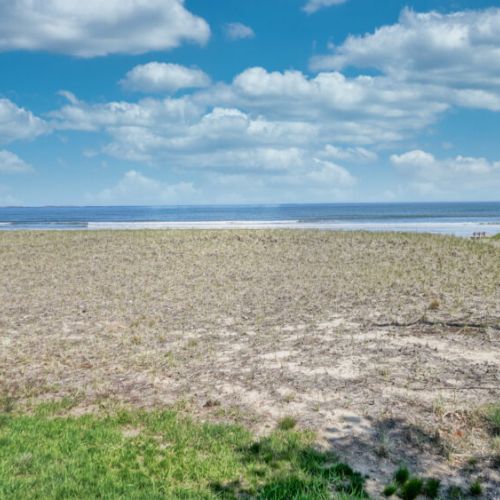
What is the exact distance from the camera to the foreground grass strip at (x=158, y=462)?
18.6 ft

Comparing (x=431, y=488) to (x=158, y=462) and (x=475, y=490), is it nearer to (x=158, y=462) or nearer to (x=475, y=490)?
(x=475, y=490)

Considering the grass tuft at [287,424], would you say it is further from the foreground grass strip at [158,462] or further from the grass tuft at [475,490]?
the grass tuft at [475,490]

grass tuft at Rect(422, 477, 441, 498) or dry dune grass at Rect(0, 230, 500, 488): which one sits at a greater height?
dry dune grass at Rect(0, 230, 500, 488)

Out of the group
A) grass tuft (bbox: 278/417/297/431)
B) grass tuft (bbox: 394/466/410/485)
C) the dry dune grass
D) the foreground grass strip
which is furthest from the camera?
the dry dune grass

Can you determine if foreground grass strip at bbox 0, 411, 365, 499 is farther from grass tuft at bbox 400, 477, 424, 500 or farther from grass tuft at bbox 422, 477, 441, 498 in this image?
grass tuft at bbox 422, 477, 441, 498

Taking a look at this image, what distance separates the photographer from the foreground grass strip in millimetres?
5654

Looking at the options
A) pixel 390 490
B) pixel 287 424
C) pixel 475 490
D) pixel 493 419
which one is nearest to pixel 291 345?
pixel 287 424

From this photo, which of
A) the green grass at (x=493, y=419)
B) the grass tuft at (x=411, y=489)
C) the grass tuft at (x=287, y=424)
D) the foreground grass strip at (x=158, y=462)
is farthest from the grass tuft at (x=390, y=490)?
the green grass at (x=493, y=419)

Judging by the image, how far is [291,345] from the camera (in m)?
11.1

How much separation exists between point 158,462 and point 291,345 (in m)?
5.21

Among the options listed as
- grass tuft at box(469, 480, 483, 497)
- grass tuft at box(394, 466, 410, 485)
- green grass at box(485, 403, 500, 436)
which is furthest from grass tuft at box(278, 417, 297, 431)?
green grass at box(485, 403, 500, 436)

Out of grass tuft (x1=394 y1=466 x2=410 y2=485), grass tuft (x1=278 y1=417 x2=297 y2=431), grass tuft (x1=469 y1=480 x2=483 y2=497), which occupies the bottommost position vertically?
grass tuft (x1=469 y1=480 x2=483 y2=497)

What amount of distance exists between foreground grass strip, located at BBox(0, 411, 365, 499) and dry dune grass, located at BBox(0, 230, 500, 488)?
1.80 feet

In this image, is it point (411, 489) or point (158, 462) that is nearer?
point (411, 489)
